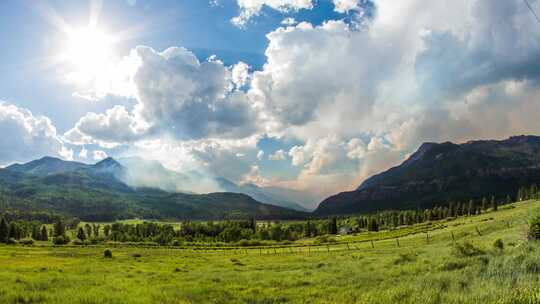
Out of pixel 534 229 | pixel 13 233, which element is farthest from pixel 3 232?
pixel 534 229

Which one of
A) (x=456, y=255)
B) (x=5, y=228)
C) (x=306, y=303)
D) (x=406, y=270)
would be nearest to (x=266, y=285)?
(x=306, y=303)

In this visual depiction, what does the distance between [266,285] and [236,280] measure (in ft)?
14.2

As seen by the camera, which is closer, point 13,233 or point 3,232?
point 3,232

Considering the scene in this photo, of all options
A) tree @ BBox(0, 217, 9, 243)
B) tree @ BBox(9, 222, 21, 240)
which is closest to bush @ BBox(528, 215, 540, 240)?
tree @ BBox(0, 217, 9, 243)

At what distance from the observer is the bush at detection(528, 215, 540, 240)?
26506 millimetres

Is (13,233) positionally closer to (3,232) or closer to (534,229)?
(3,232)

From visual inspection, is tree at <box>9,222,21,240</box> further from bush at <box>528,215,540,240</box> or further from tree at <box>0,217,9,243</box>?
bush at <box>528,215,540,240</box>

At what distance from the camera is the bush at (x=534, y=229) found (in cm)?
2651

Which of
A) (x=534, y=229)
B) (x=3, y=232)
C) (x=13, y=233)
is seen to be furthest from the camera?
(x=13, y=233)

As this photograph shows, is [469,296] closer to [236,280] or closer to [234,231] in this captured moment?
[236,280]

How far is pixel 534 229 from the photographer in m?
27.0

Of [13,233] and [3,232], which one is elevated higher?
[3,232]

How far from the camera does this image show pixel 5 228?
479 feet

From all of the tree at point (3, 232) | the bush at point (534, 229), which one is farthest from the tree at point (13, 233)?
the bush at point (534, 229)
